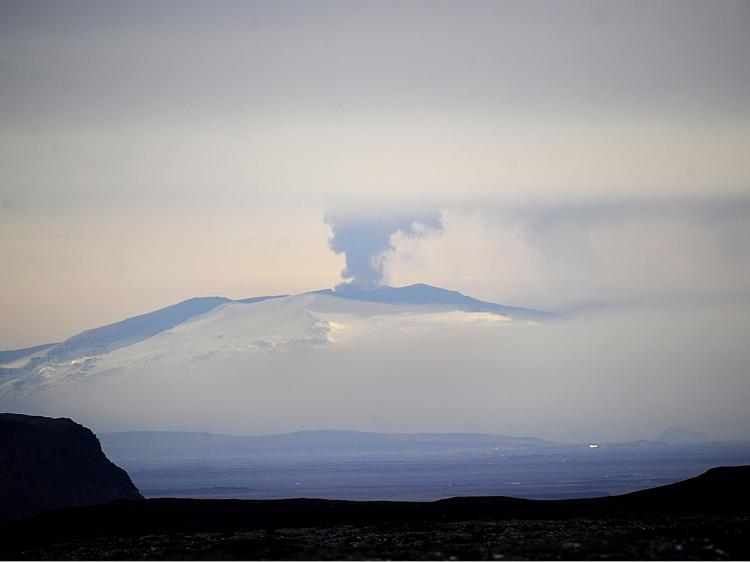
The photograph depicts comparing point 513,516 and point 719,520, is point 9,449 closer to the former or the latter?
point 513,516

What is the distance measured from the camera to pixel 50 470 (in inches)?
4717

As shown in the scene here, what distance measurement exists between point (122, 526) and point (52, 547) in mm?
15195

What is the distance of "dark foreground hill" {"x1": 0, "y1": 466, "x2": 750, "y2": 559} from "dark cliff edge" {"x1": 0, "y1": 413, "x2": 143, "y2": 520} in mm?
31623

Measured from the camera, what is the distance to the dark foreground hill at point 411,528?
4791cm

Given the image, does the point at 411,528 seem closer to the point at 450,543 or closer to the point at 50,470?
the point at 450,543

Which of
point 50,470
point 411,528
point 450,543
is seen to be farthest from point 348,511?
point 50,470

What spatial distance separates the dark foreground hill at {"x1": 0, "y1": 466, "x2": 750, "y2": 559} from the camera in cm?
4791

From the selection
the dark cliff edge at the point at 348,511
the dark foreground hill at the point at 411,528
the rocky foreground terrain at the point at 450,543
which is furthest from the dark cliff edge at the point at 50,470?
the rocky foreground terrain at the point at 450,543

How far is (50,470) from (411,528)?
64.5 m

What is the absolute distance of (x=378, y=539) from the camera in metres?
61.4

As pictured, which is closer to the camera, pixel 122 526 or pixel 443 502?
pixel 122 526

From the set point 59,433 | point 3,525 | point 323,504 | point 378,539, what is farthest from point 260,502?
point 59,433

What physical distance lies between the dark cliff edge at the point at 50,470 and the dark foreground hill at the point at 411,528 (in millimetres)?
31623

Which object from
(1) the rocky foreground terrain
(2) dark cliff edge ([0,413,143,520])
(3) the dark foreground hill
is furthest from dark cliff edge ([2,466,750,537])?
(2) dark cliff edge ([0,413,143,520])
